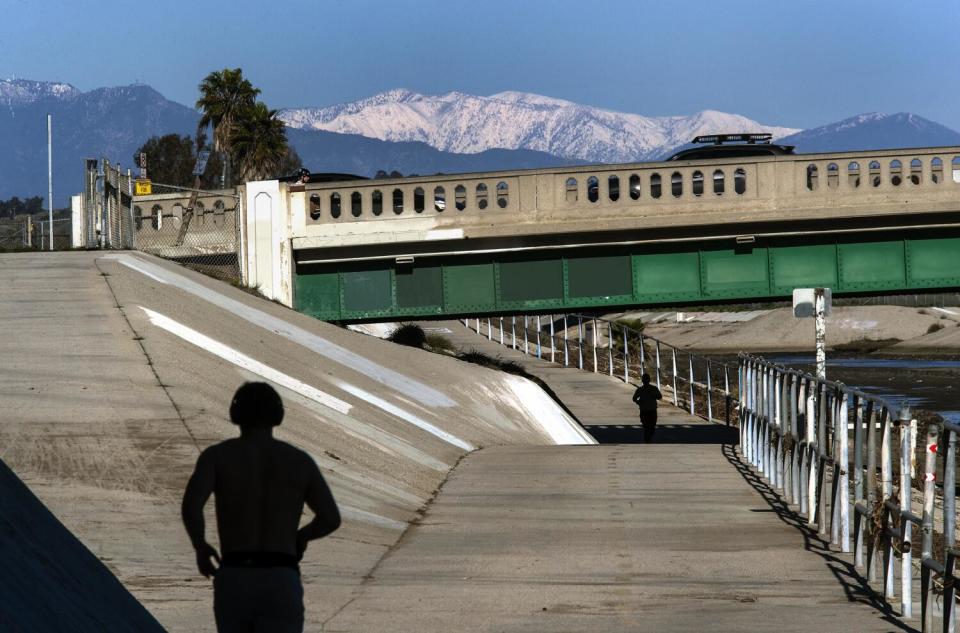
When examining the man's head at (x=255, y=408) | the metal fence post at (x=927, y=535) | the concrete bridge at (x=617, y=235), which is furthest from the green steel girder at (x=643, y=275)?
the man's head at (x=255, y=408)

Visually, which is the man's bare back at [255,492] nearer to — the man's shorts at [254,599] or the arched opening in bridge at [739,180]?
the man's shorts at [254,599]

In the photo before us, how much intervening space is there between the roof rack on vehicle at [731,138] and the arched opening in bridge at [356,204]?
403 inches

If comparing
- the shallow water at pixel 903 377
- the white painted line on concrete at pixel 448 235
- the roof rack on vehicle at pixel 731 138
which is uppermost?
the roof rack on vehicle at pixel 731 138

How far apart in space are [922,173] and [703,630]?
24554 millimetres

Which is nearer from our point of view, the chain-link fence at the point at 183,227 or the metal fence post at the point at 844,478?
the metal fence post at the point at 844,478

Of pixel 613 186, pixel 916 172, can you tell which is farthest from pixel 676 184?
pixel 916 172

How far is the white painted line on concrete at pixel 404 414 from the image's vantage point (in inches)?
872

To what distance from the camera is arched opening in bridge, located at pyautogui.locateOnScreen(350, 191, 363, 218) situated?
113ft

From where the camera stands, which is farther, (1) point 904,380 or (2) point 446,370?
(1) point 904,380

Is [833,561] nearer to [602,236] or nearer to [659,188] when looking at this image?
[602,236]

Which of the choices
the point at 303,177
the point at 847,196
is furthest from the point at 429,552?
the point at 303,177

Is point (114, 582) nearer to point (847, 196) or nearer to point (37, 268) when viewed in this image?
point (37, 268)

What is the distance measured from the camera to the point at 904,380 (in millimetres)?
77188

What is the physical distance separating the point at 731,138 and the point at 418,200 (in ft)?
33.9
